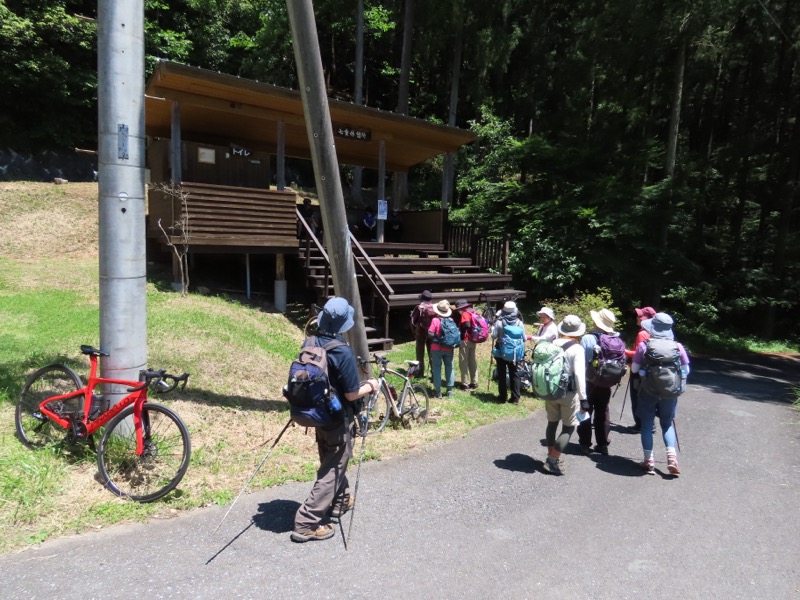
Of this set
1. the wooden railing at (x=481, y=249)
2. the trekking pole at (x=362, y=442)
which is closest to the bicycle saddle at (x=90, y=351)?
the trekking pole at (x=362, y=442)

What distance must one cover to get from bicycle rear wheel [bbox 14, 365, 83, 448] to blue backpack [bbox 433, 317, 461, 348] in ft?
15.3

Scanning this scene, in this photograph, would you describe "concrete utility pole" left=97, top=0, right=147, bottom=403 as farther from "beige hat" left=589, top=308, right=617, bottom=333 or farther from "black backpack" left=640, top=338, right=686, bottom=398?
"black backpack" left=640, top=338, right=686, bottom=398

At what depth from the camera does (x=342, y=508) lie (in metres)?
4.11

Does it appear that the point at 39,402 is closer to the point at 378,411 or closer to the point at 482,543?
the point at 378,411

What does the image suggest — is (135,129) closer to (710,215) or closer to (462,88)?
(462,88)

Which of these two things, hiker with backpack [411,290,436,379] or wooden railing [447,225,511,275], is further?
wooden railing [447,225,511,275]

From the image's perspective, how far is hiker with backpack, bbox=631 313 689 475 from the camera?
5.14 metres

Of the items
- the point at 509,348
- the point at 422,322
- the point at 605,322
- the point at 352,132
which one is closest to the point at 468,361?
the point at 509,348

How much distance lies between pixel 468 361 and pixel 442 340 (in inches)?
40.9

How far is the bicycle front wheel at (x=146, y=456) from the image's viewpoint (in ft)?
13.3

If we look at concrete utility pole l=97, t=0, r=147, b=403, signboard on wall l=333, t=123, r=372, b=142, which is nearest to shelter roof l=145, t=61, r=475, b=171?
signboard on wall l=333, t=123, r=372, b=142

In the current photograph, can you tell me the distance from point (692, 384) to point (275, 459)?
367 inches

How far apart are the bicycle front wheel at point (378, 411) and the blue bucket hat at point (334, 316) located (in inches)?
95.3

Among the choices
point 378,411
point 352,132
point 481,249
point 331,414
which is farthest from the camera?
point 481,249
